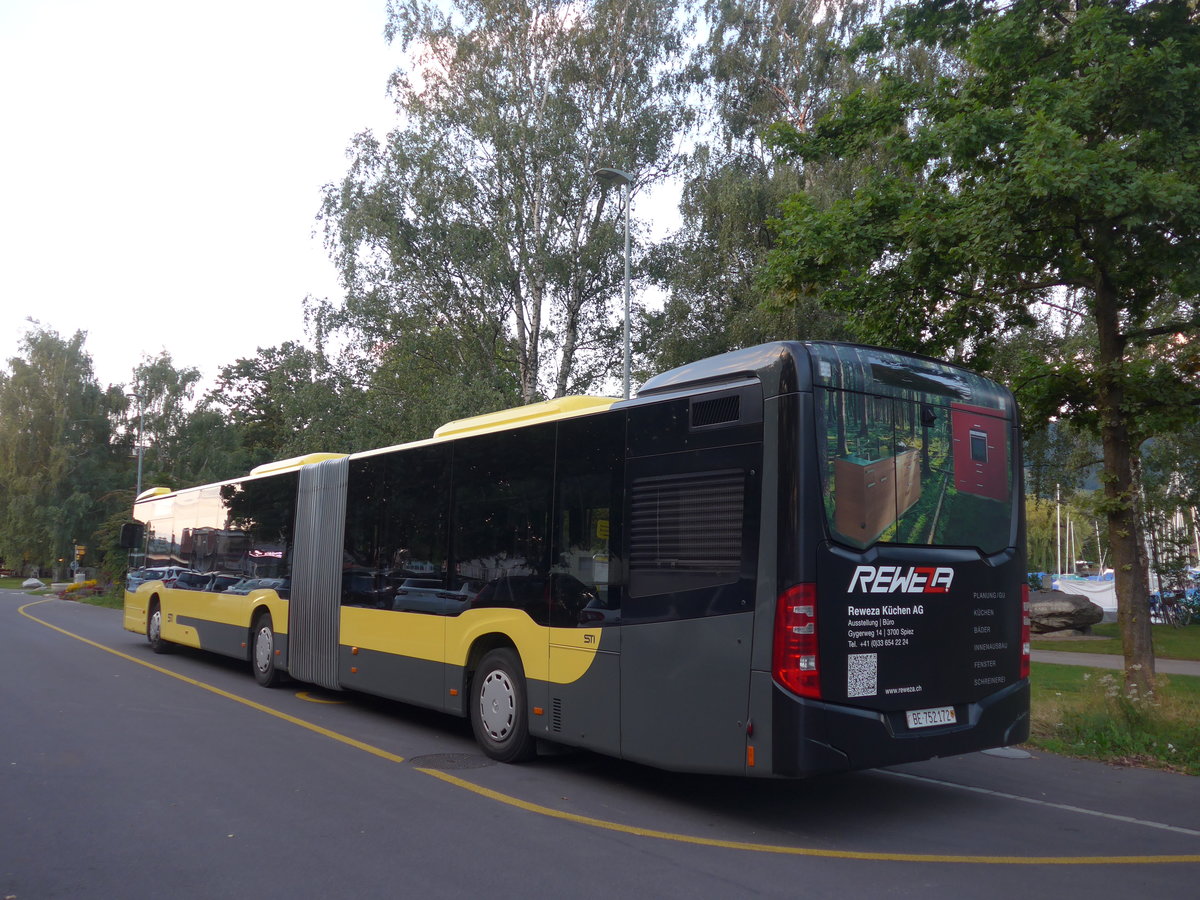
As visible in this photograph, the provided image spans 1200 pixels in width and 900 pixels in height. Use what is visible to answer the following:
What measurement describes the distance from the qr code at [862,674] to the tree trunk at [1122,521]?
5.96 meters

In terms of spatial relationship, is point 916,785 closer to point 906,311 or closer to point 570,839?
point 570,839

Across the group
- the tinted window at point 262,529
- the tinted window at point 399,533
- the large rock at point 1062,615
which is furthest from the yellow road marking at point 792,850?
the large rock at point 1062,615

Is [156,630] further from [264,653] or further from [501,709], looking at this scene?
[501,709]

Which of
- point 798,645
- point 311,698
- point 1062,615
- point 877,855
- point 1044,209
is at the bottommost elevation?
point 311,698

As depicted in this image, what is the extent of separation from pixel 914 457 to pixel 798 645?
171 centimetres

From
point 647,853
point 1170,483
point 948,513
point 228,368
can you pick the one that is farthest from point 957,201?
point 228,368

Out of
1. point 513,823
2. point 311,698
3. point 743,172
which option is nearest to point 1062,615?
point 743,172

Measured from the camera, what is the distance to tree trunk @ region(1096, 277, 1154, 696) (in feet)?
35.7

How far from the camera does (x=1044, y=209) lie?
10.2m

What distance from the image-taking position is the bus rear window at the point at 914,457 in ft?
21.1

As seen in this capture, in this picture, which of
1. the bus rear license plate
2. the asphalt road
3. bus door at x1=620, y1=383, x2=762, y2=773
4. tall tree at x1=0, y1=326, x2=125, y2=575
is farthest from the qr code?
tall tree at x1=0, y1=326, x2=125, y2=575

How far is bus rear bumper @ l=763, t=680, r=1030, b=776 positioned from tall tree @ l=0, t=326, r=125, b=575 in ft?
183

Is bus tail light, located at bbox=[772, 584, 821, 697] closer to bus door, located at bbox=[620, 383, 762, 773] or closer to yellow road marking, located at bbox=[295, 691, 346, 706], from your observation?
bus door, located at bbox=[620, 383, 762, 773]

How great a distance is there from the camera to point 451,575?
9.49m
